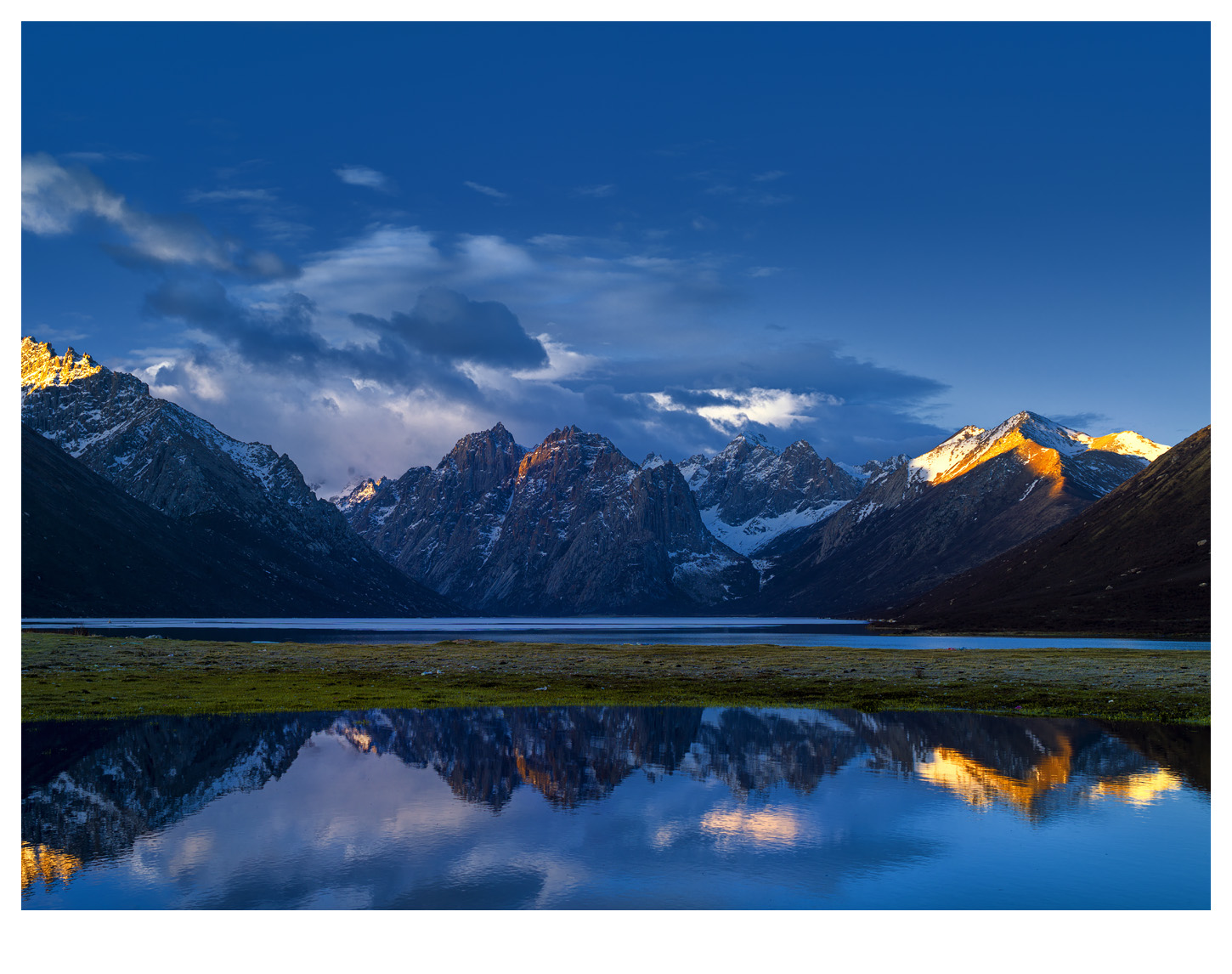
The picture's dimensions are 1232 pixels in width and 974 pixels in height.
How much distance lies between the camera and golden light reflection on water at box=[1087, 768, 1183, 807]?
37.6m

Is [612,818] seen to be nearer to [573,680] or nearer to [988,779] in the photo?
[988,779]

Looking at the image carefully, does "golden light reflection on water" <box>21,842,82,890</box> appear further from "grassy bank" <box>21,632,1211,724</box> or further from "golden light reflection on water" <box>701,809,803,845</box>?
"grassy bank" <box>21,632,1211,724</box>

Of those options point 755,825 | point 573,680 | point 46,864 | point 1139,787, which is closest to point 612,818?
point 755,825

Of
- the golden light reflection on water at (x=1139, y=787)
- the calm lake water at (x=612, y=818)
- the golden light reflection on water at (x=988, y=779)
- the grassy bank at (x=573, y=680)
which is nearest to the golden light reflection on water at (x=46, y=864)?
the calm lake water at (x=612, y=818)

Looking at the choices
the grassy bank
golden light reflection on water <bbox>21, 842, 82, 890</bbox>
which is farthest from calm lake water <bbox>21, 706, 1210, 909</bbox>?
the grassy bank

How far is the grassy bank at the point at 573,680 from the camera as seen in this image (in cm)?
6944

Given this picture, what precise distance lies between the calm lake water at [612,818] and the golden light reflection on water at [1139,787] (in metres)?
0.17

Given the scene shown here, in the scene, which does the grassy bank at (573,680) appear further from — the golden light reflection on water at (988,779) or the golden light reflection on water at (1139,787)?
the golden light reflection on water at (1139,787)

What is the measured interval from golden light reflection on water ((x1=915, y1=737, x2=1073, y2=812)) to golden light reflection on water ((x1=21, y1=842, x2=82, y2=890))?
105 feet

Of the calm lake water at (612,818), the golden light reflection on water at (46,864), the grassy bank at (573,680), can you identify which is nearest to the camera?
the calm lake water at (612,818)

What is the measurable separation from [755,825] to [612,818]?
537 cm
